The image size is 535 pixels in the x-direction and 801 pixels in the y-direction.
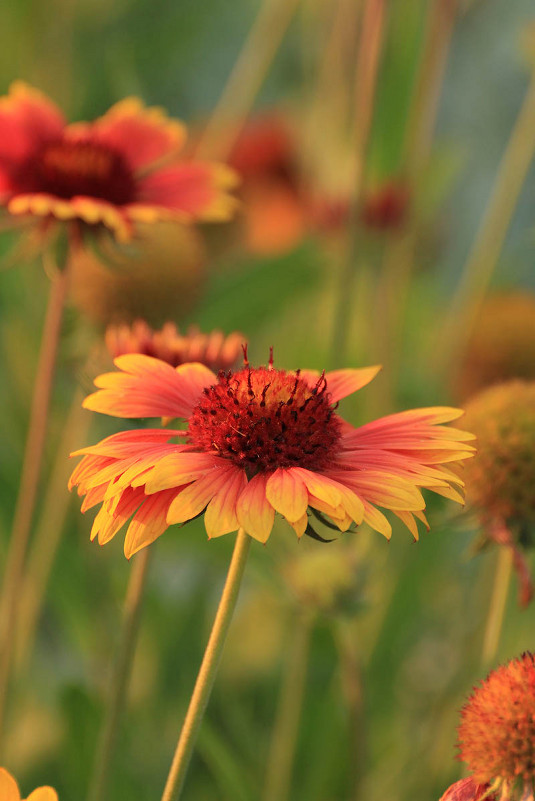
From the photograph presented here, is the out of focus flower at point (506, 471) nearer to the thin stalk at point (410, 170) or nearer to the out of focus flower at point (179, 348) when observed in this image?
the out of focus flower at point (179, 348)

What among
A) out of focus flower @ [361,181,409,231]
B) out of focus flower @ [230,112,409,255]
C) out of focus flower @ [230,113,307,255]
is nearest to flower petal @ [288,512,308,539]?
out of focus flower @ [361,181,409,231]

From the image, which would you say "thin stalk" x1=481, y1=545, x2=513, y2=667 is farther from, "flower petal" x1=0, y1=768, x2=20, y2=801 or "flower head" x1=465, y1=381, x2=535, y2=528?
"flower petal" x1=0, y1=768, x2=20, y2=801

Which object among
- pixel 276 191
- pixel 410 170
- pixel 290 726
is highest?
pixel 276 191

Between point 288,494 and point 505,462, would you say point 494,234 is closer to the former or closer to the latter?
point 505,462

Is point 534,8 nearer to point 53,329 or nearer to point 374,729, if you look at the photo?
point 374,729

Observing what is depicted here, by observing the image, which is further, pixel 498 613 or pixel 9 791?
pixel 498 613

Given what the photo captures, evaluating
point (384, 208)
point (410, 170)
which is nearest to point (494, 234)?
point (410, 170)
